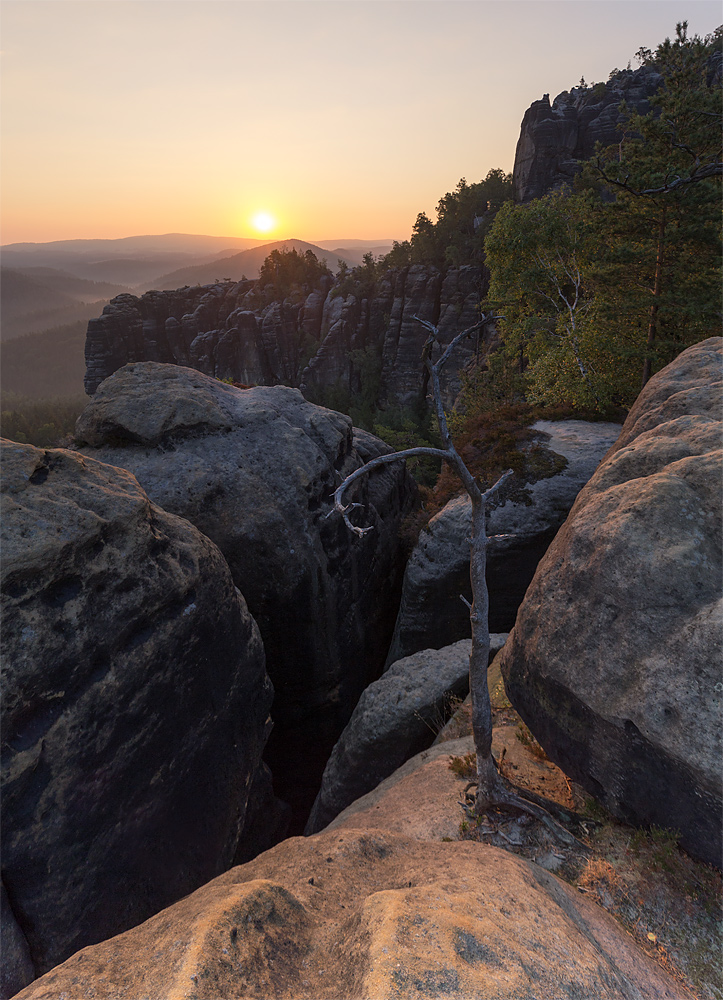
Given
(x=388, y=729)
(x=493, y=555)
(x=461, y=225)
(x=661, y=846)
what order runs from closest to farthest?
(x=661, y=846) → (x=388, y=729) → (x=493, y=555) → (x=461, y=225)

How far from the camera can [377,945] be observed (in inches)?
148

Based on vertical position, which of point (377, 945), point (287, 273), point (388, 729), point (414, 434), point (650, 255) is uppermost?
point (287, 273)

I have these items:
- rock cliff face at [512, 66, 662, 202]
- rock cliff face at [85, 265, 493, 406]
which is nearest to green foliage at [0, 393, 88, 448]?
rock cliff face at [85, 265, 493, 406]

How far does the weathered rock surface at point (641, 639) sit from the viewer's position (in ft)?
17.7

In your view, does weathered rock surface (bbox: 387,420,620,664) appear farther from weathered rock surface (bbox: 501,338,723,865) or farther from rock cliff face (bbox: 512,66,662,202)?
rock cliff face (bbox: 512,66,662,202)

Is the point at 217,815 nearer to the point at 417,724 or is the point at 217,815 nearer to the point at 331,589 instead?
the point at 417,724

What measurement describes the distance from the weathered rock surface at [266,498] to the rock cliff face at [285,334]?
214 feet

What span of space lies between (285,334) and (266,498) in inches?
3705

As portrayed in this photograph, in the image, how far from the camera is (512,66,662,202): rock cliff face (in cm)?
6462

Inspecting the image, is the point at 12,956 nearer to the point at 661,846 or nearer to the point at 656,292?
the point at 661,846

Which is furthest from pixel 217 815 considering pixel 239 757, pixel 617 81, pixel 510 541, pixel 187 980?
pixel 617 81

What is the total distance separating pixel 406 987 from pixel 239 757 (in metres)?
7.10

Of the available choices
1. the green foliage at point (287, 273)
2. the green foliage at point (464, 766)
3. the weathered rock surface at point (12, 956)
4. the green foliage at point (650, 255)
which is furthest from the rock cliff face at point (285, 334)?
the weathered rock surface at point (12, 956)

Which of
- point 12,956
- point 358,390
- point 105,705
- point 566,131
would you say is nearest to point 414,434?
point 358,390
